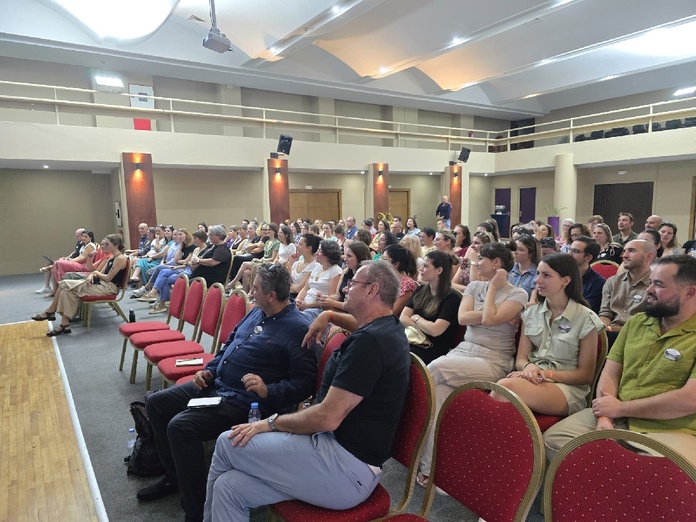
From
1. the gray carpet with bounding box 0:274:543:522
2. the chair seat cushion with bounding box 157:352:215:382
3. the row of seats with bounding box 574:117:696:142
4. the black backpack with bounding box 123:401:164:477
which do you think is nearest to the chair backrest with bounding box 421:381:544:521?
the gray carpet with bounding box 0:274:543:522

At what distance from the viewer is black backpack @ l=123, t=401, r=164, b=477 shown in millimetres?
2375

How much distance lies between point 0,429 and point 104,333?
235 cm

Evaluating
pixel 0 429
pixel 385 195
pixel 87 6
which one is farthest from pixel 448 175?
pixel 0 429

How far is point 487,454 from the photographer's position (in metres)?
1.37

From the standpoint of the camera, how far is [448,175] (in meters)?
13.8

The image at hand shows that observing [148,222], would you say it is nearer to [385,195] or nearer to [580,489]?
[385,195]

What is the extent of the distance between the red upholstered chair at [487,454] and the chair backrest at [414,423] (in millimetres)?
53

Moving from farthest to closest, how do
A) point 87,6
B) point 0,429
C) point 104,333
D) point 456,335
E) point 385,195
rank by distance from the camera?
1. point 385,195
2. point 87,6
3. point 104,333
4. point 0,429
5. point 456,335

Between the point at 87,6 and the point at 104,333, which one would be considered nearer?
the point at 104,333

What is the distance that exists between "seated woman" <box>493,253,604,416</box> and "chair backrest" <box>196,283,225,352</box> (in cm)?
214

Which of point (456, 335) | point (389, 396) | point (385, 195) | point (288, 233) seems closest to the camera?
point (389, 396)

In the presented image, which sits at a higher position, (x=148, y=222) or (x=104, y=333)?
(x=148, y=222)

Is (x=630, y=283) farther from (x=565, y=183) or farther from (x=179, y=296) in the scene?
(x=565, y=183)

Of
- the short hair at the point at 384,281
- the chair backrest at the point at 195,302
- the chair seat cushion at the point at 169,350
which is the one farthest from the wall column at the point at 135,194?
the short hair at the point at 384,281
